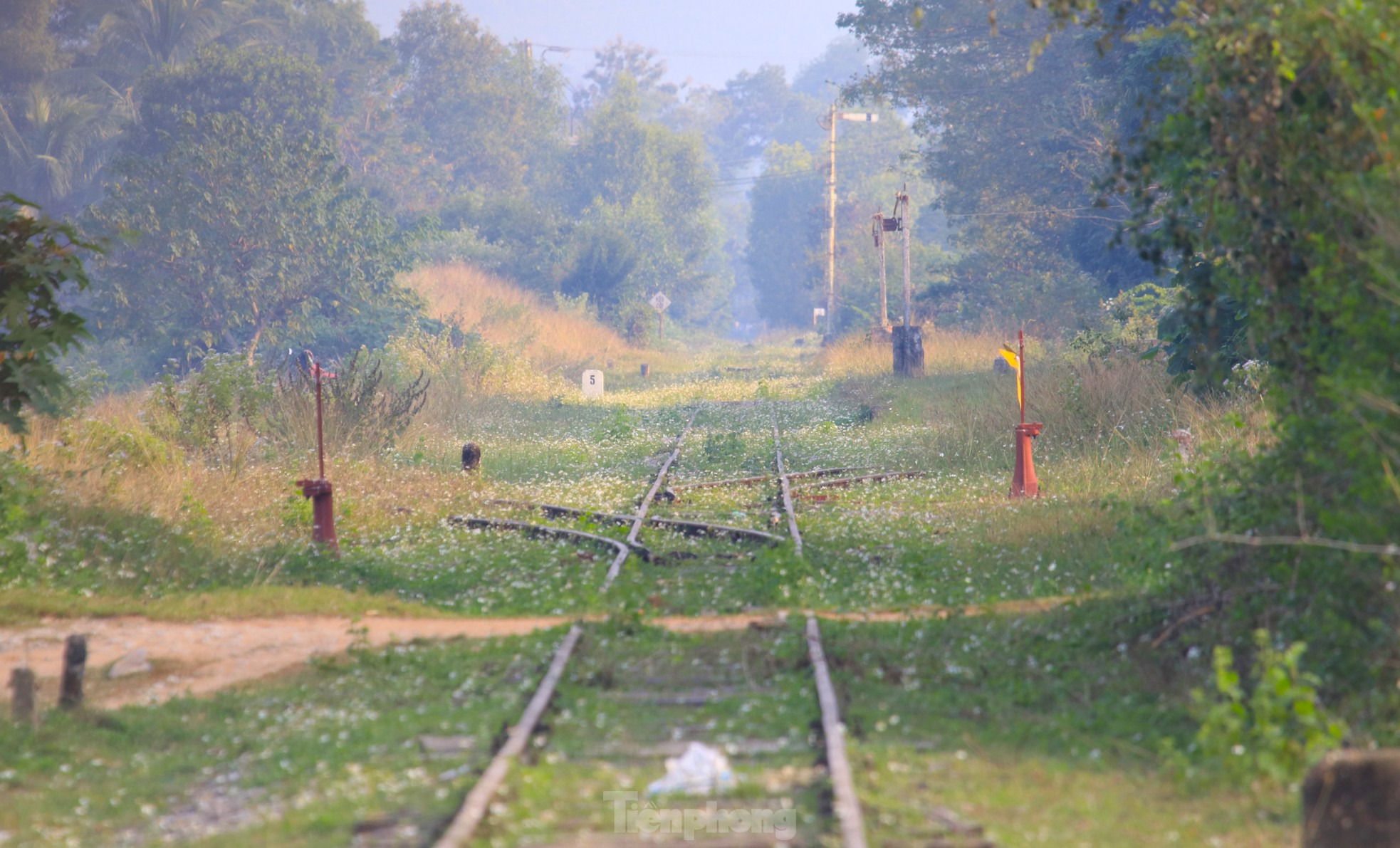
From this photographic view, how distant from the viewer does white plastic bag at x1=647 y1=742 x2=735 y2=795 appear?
4.96m

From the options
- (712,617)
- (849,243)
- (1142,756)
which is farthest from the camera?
(849,243)

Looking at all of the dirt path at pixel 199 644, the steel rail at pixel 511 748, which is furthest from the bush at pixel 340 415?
the steel rail at pixel 511 748

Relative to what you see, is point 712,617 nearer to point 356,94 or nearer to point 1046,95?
point 1046,95

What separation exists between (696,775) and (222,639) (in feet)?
16.3

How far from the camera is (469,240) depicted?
54.2 m

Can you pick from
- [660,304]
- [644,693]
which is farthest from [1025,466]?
[660,304]

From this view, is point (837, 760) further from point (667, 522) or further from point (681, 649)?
point (667, 522)

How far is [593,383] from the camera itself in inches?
1277

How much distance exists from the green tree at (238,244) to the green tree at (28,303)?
83.2 feet

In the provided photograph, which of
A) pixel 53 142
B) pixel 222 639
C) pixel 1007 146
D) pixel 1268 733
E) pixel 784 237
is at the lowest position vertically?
pixel 222 639

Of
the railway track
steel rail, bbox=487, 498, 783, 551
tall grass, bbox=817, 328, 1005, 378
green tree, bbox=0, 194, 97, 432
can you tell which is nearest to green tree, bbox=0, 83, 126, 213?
tall grass, bbox=817, 328, 1005, 378

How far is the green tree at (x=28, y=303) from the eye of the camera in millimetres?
9336

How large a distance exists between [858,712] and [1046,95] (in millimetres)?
31975

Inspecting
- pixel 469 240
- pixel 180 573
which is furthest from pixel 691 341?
pixel 180 573
